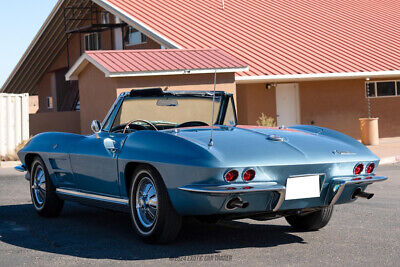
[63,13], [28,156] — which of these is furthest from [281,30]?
[28,156]

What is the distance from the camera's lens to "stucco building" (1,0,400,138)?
22.9 metres

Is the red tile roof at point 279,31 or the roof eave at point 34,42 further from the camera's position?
the roof eave at point 34,42

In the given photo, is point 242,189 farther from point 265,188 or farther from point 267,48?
point 267,48

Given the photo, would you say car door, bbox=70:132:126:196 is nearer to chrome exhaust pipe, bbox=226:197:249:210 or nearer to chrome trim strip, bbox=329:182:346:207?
chrome exhaust pipe, bbox=226:197:249:210

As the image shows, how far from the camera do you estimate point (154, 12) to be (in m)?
25.5

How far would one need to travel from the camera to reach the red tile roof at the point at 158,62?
64.9ft

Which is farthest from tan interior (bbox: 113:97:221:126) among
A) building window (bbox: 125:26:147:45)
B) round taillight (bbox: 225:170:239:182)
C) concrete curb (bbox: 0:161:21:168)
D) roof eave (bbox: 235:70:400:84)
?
building window (bbox: 125:26:147:45)

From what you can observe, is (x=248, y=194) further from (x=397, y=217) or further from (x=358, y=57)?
(x=358, y=57)

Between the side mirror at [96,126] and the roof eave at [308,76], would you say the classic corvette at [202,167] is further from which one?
the roof eave at [308,76]

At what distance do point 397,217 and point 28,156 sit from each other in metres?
4.45

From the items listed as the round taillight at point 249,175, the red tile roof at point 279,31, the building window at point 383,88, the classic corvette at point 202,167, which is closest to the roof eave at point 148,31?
the red tile roof at point 279,31

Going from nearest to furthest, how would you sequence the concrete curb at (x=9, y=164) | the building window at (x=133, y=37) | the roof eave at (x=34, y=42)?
the concrete curb at (x=9, y=164) → the building window at (x=133, y=37) → the roof eave at (x=34, y=42)

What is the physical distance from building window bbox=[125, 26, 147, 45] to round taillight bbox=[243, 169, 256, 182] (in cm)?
2075

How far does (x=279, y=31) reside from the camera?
26797 millimetres
